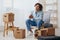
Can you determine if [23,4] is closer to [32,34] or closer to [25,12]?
[25,12]

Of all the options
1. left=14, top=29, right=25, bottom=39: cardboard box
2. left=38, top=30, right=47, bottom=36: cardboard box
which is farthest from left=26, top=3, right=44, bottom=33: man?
left=14, top=29, right=25, bottom=39: cardboard box

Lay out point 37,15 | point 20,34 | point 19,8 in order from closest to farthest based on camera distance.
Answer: point 20,34
point 37,15
point 19,8

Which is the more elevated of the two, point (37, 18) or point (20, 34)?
point (37, 18)

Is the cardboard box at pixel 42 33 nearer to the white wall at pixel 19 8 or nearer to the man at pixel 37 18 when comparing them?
the man at pixel 37 18

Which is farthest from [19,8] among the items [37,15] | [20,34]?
[20,34]

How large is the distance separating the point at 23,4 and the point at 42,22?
1.91m

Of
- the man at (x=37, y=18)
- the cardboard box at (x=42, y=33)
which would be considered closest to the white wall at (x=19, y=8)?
the man at (x=37, y=18)

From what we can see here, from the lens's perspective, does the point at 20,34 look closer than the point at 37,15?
Yes

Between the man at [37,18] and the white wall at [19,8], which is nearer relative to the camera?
the man at [37,18]

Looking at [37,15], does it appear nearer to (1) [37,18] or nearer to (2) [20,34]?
(1) [37,18]

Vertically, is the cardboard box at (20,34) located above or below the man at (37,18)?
below

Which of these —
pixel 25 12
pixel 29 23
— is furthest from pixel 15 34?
pixel 25 12

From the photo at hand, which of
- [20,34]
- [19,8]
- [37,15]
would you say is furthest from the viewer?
[19,8]

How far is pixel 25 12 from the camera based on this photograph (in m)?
6.61
